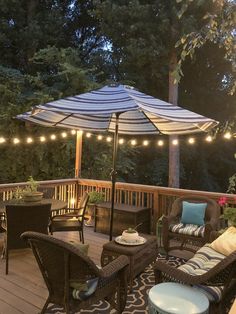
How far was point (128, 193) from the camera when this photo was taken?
630 centimetres

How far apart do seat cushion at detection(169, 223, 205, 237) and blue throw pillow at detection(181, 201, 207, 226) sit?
0.13m

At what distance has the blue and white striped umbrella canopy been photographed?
320cm

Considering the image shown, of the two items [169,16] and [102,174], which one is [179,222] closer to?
[102,174]

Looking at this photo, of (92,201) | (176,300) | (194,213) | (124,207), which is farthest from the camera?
(92,201)

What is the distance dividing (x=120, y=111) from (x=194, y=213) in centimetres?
232

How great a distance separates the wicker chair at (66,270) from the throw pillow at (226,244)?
125 cm

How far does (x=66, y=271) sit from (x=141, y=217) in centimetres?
321

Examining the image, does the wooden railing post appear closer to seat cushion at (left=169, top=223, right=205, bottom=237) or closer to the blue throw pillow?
the blue throw pillow

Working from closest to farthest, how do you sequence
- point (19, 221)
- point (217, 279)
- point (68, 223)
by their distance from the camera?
point (217, 279) → point (19, 221) → point (68, 223)

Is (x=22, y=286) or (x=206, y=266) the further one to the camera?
(x=22, y=286)

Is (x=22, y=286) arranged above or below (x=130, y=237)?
below

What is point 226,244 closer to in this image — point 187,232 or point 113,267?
point 187,232

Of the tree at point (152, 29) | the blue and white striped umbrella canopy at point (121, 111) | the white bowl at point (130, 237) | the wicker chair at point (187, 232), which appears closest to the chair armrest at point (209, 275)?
the white bowl at point (130, 237)

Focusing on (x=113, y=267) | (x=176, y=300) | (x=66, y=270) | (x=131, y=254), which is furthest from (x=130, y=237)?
(x=176, y=300)
